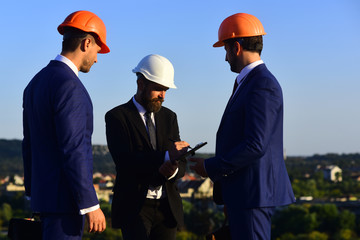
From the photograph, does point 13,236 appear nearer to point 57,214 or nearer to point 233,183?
point 57,214

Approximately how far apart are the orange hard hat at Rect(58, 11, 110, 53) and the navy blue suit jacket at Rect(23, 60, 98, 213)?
0.34 meters

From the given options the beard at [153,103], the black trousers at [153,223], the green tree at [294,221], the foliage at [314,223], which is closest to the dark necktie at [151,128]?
the beard at [153,103]

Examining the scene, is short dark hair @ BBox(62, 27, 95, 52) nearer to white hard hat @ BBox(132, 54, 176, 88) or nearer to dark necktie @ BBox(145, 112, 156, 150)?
white hard hat @ BBox(132, 54, 176, 88)

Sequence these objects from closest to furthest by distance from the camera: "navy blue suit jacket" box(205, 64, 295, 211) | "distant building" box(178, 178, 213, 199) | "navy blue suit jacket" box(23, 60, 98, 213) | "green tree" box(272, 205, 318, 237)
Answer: "navy blue suit jacket" box(23, 60, 98, 213), "navy blue suit jacket" box(205, 64, 295, 211), "green tree" box(272, 205, 318, 237), "distant building" box(178, 178, 213, 199)

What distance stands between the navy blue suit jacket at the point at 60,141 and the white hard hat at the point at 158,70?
1198 mm

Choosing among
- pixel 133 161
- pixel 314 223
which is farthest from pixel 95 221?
pixel 314 223

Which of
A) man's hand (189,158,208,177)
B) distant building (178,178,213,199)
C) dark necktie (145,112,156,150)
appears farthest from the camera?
distant building (178,178,213,199)

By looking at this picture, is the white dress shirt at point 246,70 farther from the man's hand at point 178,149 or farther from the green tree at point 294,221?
the green tree at point 294,221

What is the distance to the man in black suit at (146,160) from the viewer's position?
5301 mm

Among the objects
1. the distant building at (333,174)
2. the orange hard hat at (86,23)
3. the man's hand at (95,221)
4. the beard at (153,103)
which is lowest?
the distant building at (333,174)

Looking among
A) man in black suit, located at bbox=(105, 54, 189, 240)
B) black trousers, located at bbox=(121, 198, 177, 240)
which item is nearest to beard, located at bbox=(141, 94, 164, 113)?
man in black suit, located at bbox=(105, 54, 189, 240)

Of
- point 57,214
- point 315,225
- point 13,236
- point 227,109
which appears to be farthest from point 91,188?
point 315,225

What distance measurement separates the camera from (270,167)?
4.41m

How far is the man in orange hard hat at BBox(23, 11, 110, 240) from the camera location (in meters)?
4.11
